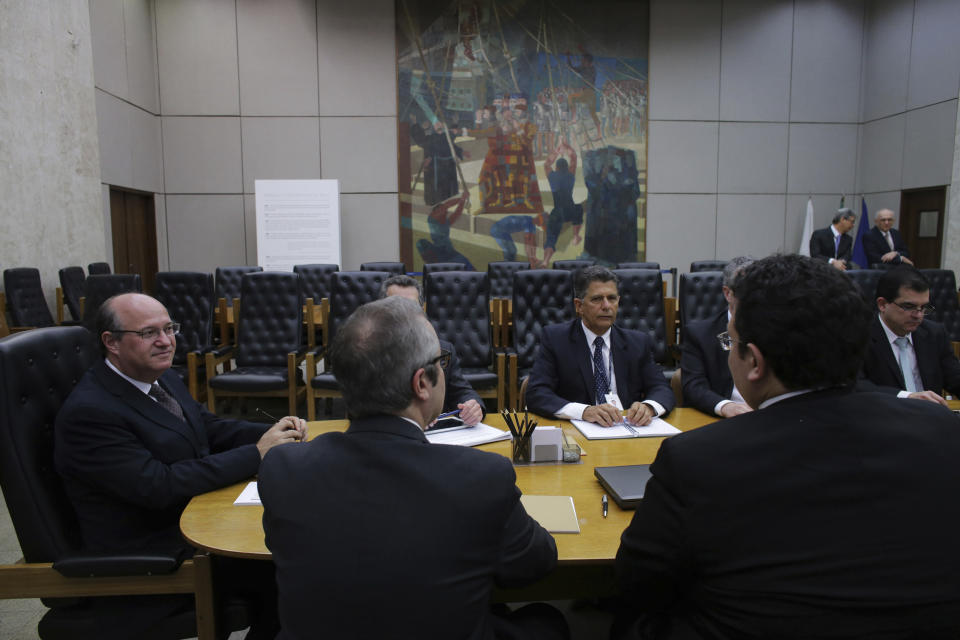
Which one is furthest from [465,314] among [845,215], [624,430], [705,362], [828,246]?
[845,215]

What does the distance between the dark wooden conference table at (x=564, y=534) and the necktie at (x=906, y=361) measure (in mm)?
1724

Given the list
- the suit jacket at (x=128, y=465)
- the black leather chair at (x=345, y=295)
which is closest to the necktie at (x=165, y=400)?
the suit jacket at (x=128, y=465)

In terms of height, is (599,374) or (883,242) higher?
(883,242)

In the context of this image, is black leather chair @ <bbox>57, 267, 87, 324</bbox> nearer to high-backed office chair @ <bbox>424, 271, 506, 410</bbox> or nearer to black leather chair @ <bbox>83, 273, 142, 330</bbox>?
black leather chair @ <bbox>83, 273, 142, 330</bbox>

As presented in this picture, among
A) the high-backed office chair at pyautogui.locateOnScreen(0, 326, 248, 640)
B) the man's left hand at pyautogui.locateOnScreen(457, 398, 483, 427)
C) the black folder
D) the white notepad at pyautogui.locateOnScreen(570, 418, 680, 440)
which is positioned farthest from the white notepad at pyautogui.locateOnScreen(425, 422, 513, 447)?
the high-backed office chair at pyautogui.locateOnScreen(0, 326, 248, 640)

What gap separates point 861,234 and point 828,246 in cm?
207

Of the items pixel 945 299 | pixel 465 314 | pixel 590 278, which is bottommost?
pixel 465 314

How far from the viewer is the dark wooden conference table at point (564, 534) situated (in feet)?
4.47

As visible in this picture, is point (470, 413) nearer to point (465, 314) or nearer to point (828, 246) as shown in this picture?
point (465, 314)

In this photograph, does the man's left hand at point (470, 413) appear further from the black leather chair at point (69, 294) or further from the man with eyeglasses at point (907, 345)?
the black leather chair at point (69, 294)

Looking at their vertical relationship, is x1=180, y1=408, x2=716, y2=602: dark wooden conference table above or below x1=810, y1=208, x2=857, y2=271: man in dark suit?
below

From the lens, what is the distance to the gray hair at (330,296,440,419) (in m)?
1.12

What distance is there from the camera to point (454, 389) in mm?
2723

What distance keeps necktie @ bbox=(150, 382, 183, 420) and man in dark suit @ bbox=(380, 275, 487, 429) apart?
847 millimetres
